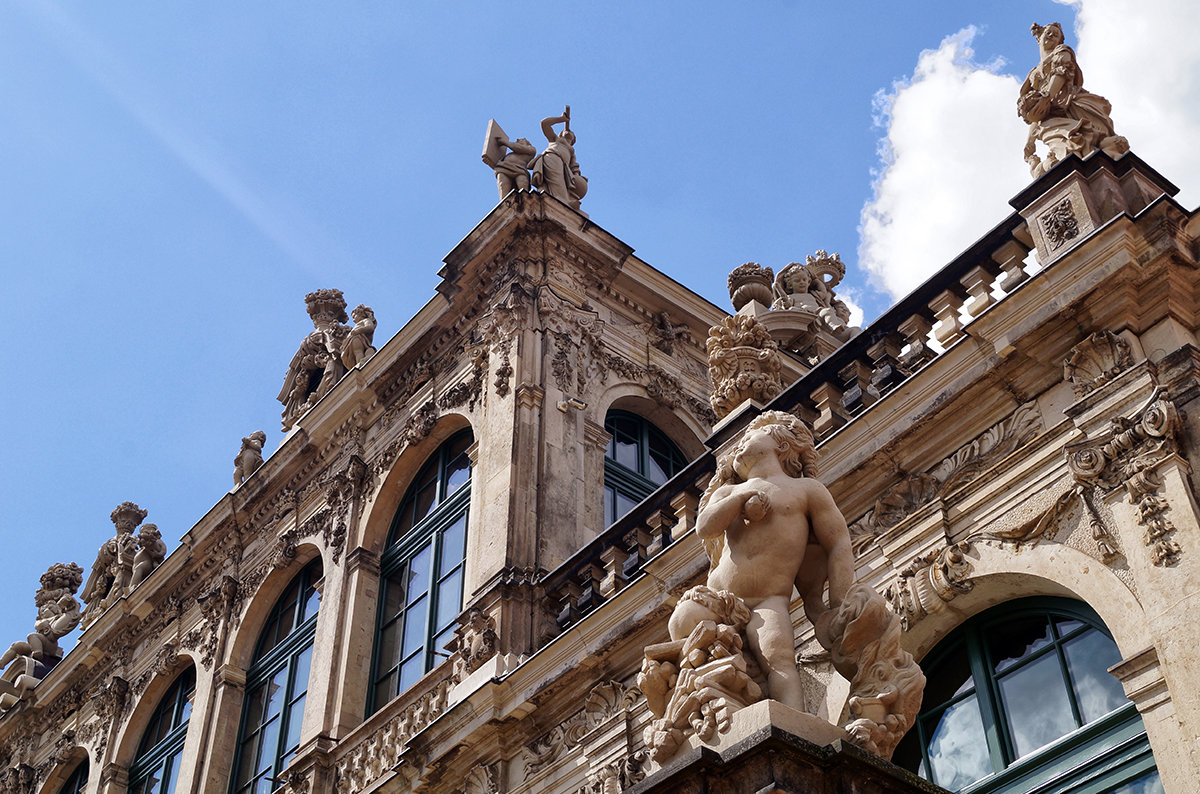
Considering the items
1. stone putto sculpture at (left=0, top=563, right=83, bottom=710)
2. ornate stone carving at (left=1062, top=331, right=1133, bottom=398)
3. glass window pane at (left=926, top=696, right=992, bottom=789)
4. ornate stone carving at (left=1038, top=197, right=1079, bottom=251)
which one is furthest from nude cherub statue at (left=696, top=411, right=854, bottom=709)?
stone putto sculpture at (left=0, top=563, right=83, bottom=710)

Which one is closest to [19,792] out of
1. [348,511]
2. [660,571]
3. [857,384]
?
[348,511]

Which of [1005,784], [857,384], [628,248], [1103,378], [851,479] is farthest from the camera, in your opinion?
[628,248]

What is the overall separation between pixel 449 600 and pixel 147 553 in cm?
895

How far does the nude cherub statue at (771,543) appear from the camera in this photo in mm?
5117

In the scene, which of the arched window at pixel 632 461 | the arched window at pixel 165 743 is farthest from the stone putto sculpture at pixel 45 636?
the arched window at pixel 632 461

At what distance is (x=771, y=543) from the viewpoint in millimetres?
5250

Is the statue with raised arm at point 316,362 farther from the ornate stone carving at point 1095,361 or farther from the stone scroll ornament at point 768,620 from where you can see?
the stone scroll ornament at point 768,620

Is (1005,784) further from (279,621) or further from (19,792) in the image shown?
(19,792)

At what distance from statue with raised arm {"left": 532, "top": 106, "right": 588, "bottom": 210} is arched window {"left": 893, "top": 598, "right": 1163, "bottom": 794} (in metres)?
8.64

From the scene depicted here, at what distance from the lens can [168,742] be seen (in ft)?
54.8

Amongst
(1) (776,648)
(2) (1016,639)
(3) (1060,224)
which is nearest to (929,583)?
(2) (1016,639)

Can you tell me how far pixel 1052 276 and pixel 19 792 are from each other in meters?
16.4

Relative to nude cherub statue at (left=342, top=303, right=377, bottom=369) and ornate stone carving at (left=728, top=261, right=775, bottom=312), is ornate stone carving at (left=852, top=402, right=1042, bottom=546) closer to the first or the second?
ornate stone carving at (left=728, top=261, right=775, bottom=312)

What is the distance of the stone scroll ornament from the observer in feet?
15.8
